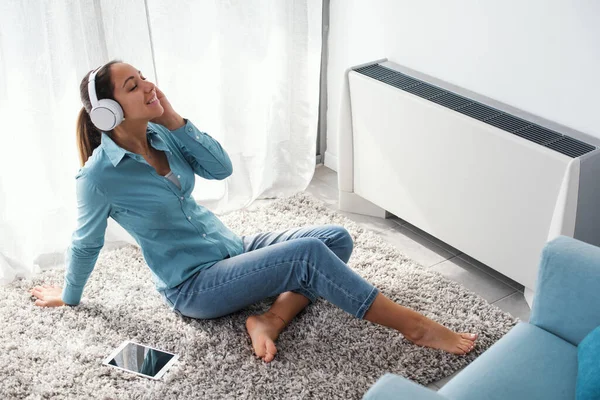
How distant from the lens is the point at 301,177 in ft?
11.1

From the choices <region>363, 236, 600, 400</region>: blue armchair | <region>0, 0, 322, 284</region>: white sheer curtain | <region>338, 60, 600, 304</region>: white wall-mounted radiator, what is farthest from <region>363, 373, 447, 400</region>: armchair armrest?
<region>0, 0, 322, 284</region>: white sheer curtain

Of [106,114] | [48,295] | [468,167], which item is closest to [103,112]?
[106,114]

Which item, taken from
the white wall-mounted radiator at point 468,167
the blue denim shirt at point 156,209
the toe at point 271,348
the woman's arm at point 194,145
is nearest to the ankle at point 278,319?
the toe at point 271,348

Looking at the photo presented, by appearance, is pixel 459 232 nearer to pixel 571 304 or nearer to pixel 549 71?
pixel 549 71

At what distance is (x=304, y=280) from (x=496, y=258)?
79cm

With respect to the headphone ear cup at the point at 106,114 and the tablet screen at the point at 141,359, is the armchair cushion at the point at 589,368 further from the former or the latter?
the headphone ear cup at the point at 106,114

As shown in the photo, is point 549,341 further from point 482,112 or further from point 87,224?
point 87,224

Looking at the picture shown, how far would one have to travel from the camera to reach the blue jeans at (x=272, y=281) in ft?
7.27

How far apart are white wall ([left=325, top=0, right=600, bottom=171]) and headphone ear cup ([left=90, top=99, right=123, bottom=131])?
1.30m

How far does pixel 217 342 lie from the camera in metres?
2.34

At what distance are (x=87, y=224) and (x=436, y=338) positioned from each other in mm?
1144

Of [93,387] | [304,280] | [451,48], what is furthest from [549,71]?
[93,387]

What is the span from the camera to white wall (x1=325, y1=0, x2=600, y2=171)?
7.48 ft

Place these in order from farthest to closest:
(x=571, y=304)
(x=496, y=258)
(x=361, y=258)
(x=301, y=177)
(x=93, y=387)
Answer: (x=301, y=177), (x=361, y=258), (x=496, y=258), (x=93, y=387), (x=571, y=304)
